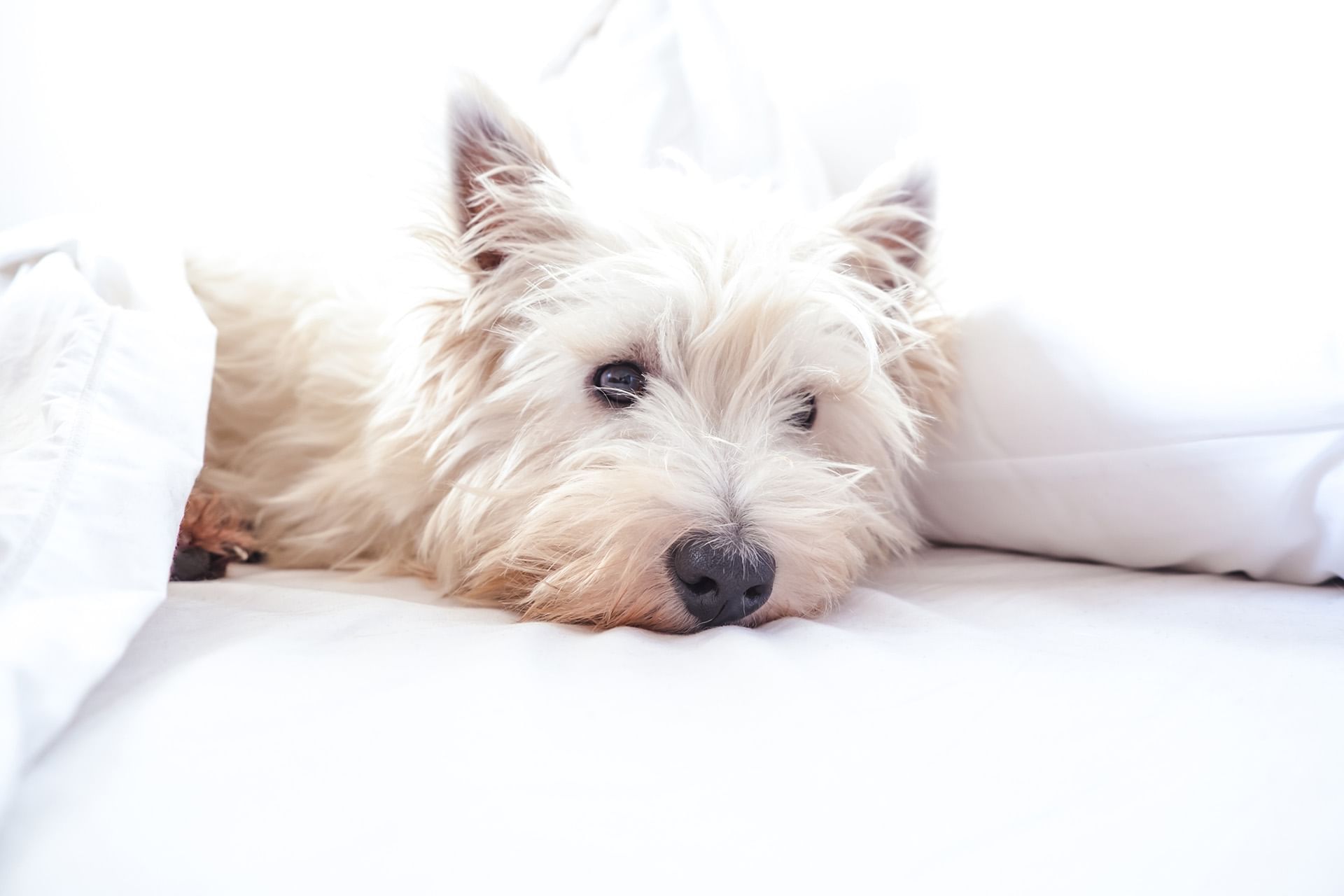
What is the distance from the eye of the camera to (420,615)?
1225 mm

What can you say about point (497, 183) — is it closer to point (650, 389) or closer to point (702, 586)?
point (650, 389)

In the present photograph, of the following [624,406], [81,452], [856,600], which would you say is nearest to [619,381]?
[624,406]

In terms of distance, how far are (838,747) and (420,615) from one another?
0.64 meters

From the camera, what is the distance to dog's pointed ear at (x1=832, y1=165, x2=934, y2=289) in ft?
5.51

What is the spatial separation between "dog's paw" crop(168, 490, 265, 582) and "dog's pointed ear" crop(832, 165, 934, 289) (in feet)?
4.07

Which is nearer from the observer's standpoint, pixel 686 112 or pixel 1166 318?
pixel 1166 318

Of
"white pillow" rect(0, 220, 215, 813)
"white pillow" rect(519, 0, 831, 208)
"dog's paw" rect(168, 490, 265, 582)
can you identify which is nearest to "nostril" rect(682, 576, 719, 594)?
"white pillow" rect(0, 220, 215, 813)

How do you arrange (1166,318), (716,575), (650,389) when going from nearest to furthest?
(716,575)
(1166,318)
(650,389)

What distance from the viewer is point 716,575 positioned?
121 centimetres

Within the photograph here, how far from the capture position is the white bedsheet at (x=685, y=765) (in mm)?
670

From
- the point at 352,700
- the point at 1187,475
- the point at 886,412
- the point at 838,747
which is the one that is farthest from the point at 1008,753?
the point at 886,412

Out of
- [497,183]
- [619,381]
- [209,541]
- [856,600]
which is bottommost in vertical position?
[209,541]

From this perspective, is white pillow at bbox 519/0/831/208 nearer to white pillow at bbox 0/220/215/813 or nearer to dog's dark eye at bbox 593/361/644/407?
dog's dark eye at bbox 593/361/644/407

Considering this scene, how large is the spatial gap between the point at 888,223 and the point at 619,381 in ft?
2.12
